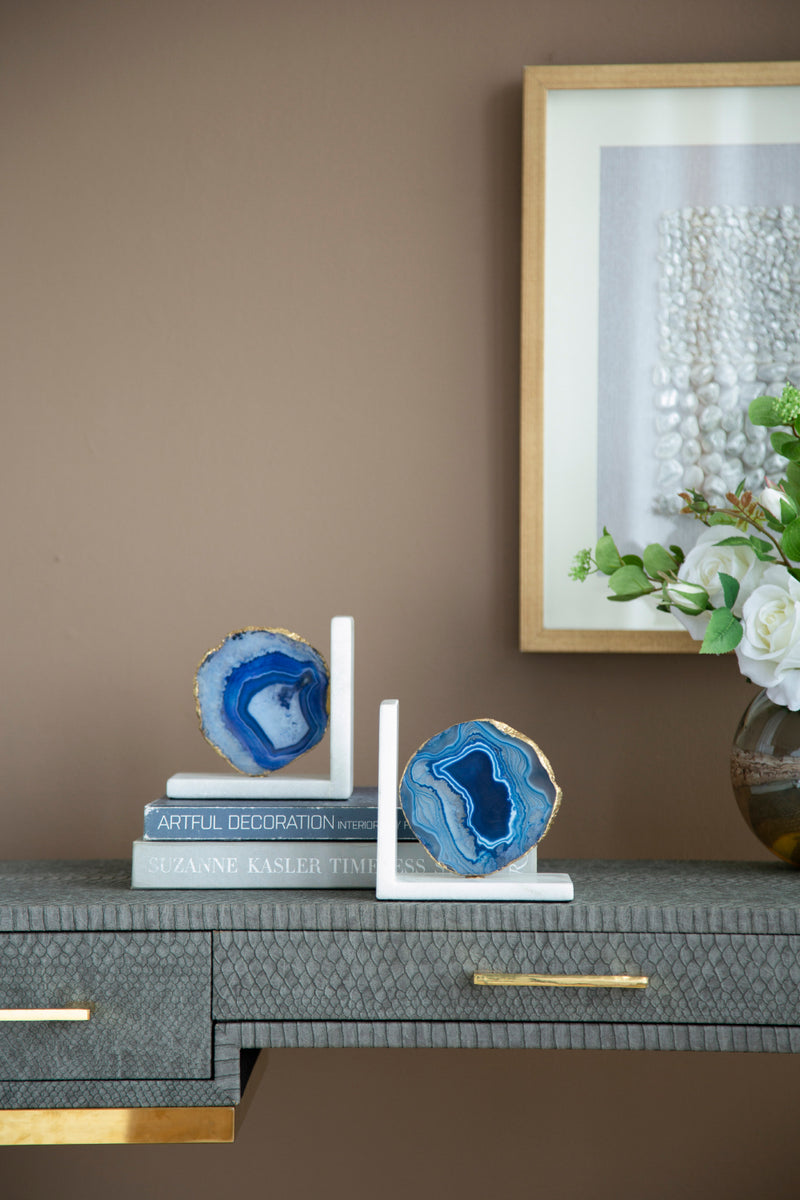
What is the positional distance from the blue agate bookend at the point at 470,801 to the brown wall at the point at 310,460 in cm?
34

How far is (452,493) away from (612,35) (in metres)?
0.64

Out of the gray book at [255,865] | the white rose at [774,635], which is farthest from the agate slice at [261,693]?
the white rose at [774,635]

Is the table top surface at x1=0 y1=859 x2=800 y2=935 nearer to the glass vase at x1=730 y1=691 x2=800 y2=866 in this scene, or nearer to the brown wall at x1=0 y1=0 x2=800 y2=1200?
the glass vase at x1=730 y1=691 x2=800 y2=866

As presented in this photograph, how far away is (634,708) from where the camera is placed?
4.29ft

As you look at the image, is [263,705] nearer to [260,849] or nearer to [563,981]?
[260,849]

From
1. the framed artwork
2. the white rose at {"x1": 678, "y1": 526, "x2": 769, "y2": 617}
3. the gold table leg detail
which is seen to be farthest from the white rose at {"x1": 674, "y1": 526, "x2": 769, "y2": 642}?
the gold table leg detail

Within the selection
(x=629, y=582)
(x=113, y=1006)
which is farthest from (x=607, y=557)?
(x=113, y=1006)

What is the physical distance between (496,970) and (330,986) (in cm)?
16

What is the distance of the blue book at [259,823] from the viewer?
39.6 inches

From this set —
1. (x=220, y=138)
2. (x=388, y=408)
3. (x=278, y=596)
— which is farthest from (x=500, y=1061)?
(x=220, y=138)

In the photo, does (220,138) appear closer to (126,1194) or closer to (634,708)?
(634,708)

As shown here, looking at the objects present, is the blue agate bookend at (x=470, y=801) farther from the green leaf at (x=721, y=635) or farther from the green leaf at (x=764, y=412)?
the green leaf at (x=764, y=412)

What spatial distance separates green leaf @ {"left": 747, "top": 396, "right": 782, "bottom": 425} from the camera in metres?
1.05

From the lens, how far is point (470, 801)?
0.96 meters
